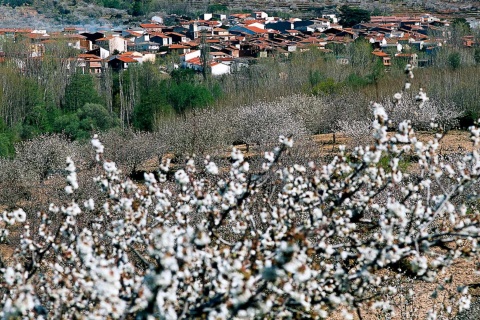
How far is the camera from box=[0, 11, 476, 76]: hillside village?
5453cm

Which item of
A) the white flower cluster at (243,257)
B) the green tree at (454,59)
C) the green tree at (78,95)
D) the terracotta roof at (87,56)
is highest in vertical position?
the white flower cluster at (243,257)

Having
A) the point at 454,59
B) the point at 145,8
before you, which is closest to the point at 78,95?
the point at 454,59

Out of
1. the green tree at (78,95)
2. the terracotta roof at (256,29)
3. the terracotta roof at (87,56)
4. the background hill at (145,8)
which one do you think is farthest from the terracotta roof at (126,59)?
the background hill at (145,8)

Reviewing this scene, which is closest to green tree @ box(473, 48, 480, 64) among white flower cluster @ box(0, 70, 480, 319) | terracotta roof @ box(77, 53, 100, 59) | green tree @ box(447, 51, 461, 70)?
green tree @ box(447, 51, 461, 70)

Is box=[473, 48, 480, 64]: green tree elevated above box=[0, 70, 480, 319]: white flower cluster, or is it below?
below

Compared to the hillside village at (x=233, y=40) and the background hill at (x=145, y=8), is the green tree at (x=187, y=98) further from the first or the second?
the background hill at (x=145, y=8)

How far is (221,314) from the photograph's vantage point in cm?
306

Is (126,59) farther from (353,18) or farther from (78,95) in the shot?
(353,18)

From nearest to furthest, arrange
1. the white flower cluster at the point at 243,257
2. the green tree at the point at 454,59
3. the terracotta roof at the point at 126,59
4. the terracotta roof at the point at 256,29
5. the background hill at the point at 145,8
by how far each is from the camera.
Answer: the white flower cluster at the point at 243,257, the green tree at the point at 454,59, the terracotta roof at the point at 126,59, the terracotta roof at the point at 256,29, the background hill at the point at 145,8

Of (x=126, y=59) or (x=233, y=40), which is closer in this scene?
(x=126, y=59)

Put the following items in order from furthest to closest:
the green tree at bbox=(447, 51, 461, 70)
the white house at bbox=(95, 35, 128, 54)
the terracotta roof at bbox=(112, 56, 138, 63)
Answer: the white house at bbox=(95, 35, 128, 54)
the terracotta roof at bbox=(112, 56, 138, 63)
the green tree at bbox=(447, 51, 461, 70)

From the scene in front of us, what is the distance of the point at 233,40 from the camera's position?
73000 mm

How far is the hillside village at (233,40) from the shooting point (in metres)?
54.5

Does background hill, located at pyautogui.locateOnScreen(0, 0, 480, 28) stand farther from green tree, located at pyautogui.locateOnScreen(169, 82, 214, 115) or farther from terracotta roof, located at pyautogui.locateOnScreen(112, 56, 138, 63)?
green tree, located at pyautogui.locateOnScreen(169, 82, 214, 115)
